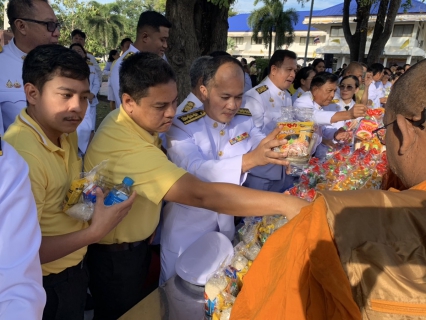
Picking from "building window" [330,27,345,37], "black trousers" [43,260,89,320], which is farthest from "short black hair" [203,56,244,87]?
"building window" [330,27,345,37]

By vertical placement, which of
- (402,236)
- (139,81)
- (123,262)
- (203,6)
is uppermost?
(203,6)

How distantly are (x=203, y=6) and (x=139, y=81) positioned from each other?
500 centimetres

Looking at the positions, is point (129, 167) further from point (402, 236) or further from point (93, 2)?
point (93, 2)

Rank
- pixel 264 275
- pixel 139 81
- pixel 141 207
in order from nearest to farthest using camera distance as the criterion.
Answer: pixel 264 275 → pixel 139 81 → pixel 141 207

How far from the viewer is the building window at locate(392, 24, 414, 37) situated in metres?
32.8

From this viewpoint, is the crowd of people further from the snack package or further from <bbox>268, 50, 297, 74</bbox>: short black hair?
<bbox>268, 50, 297, 74</bbox>: short black hair

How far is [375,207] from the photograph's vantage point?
869 mm

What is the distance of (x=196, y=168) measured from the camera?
6.33 ft

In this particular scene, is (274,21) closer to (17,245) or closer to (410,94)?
(410,94)

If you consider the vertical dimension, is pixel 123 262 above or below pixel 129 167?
below

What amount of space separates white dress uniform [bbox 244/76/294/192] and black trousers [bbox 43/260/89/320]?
1657 millimetres

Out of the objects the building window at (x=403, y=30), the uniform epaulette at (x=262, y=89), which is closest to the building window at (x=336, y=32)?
the building window at (x=403, y=30)

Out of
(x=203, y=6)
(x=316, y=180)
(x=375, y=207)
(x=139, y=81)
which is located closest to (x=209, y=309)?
(x=375, y=207)

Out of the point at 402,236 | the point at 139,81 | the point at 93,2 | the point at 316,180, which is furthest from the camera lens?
the point at 93,2
